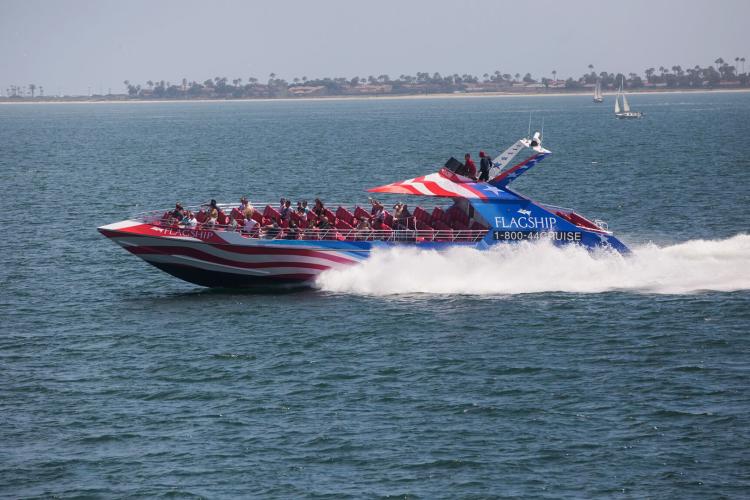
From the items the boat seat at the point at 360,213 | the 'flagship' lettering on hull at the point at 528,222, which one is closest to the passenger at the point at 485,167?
the 'flagship' lettering on hull at the point at 528,222

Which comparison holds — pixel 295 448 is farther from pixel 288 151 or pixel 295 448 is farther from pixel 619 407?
pixel 288 151

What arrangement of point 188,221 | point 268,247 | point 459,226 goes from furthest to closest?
point 459,226 → point 188,221 → point 268,247

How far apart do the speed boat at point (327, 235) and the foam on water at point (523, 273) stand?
34 centimetres

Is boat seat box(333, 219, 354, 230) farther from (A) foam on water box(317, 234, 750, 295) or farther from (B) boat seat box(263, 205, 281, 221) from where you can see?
(B) boat seat box(263, 205, 281, 221)

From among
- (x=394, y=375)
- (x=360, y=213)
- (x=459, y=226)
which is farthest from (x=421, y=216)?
(x=394, y=375)

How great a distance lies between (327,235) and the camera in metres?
32.6

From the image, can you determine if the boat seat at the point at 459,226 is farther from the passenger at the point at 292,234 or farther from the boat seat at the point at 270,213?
the boat seat at the point at 270,213

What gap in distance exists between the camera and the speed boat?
32.0 meters

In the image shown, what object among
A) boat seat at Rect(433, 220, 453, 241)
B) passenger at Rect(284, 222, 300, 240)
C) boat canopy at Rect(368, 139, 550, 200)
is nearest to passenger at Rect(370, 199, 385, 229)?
boat canopy at Rect(368, 139, 550, 200)

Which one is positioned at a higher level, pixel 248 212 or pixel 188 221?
pixel 248 212

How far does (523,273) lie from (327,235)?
6.47m

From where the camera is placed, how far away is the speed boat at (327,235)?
3200 centimetres

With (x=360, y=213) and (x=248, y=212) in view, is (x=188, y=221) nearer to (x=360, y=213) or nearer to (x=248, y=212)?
(x=248, y=212)

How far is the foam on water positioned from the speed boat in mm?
338
